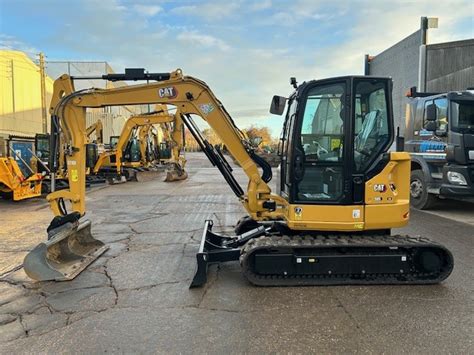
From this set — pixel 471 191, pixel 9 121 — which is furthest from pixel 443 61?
pixel 9 121

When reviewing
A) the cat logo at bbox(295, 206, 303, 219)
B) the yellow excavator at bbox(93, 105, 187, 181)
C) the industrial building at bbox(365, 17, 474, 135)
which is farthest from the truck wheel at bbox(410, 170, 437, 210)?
the yellow excavator at bbox(93, 105, 187, 181)

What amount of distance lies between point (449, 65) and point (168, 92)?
17.0 metres

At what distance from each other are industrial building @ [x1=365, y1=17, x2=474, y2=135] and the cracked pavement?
13798 mm

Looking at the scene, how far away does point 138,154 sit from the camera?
24219 millimetres

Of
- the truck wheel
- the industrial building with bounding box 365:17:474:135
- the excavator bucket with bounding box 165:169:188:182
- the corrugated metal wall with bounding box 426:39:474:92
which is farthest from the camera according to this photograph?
the excavator bucket with bounding box 165:169:188:182

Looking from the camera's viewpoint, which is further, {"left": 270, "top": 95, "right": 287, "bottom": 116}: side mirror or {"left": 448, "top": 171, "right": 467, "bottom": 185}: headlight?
{"left": 448, "top": 171, "right": 467, "bottom": 185}: headlight

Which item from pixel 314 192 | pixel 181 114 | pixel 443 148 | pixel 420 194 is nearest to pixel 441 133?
pixel 443 148

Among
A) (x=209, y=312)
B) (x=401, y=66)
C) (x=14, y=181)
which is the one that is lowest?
(x=209, y=312)

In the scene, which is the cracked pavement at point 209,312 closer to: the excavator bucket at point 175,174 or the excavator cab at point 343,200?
the excavator cab at point 343,200

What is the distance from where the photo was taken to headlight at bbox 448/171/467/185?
31.6 ft

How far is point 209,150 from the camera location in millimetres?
6613

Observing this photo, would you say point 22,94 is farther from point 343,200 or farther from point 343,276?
point 343,276

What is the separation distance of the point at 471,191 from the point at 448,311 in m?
6.13

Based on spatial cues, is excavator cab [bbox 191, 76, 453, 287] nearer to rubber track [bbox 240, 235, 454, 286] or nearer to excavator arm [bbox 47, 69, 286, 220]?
rubber track [bbox 240, 235, 454, 286]
